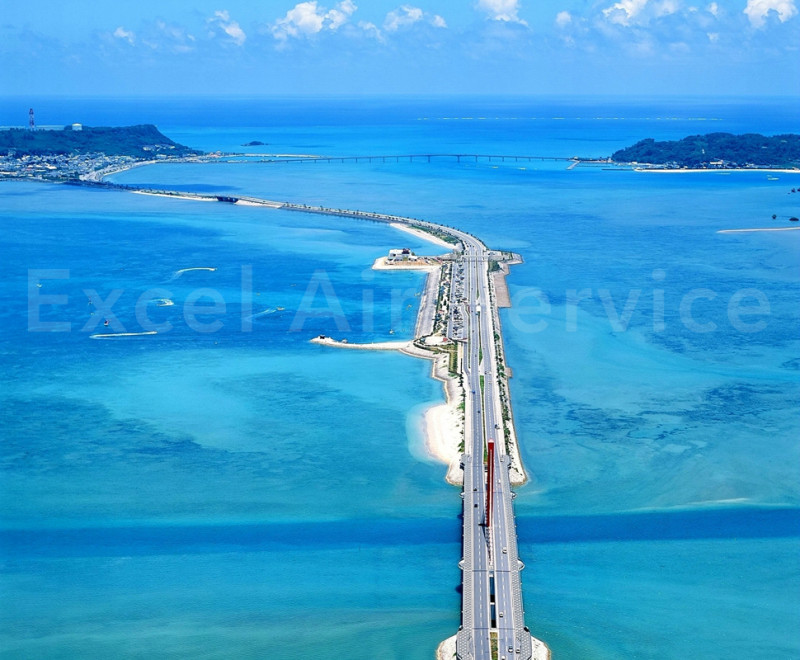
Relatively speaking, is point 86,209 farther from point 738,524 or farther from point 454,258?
point 738,524

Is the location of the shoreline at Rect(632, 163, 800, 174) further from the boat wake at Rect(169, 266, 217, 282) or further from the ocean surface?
the boat wake at Rect(169, 266, 217, 282)

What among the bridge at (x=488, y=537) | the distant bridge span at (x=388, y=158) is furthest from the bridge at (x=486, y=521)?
the distant bridge span at (x=388, y=158)

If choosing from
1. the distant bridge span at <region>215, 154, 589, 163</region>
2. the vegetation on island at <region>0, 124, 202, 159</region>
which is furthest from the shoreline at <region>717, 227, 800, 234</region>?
the vegetation on island at <region>0, 124, 202, 159</region>

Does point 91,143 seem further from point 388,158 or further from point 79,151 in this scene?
point 388,158

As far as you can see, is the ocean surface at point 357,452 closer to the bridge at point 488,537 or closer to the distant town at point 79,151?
the bridge at point 488,537

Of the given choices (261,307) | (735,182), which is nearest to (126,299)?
(261,307)

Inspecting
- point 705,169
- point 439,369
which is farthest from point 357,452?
point 705,169

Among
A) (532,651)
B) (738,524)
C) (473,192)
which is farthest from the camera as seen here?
(473,192)
